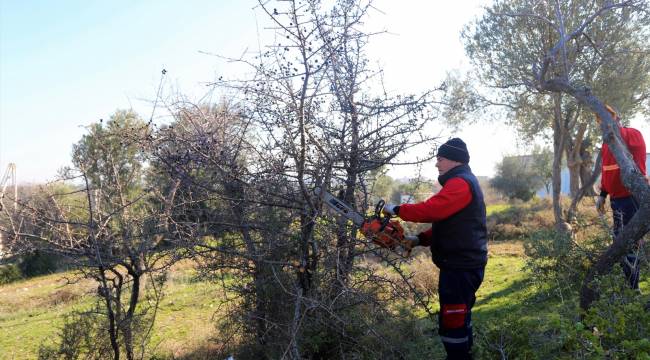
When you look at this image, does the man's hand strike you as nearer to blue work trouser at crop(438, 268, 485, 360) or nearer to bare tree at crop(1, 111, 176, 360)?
blue work trouser at crop(438, 268, 485, 360)

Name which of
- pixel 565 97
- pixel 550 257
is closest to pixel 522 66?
pixel 565 97

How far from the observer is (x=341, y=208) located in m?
3.93

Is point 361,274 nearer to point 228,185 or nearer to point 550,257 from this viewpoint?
point 228,185

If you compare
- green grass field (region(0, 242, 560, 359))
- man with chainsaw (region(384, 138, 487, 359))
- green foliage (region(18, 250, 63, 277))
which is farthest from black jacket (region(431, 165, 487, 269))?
green foliage (region(18, 250, 63, 277))

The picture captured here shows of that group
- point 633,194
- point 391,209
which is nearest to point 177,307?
point 391,209

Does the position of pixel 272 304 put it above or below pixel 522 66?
below

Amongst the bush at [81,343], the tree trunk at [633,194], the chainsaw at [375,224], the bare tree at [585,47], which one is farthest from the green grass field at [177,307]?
the bare tree at [585,47]

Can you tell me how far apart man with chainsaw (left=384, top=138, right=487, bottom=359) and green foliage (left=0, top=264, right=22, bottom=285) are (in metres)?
24.8

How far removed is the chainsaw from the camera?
3.71 metres

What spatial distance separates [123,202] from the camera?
17.8ft

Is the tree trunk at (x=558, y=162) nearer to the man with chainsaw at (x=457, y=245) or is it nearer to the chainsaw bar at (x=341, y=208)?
the man with chainsaw at (x=457, y=245)

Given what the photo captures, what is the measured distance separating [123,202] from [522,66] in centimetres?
1111

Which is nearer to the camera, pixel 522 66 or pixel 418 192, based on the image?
pixel 418 192

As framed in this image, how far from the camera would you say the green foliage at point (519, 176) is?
3384cm
